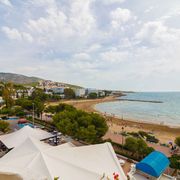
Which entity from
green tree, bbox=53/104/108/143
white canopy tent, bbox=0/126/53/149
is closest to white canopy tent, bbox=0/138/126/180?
white canopy tent, bbox=0/126/53/149

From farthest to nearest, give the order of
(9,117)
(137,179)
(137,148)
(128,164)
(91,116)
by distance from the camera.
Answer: (9,117), (91,116), (137,148), (128,164), (137,179)

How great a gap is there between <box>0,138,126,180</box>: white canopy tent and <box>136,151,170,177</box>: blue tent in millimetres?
1872

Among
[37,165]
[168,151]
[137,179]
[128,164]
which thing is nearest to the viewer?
[37,165]

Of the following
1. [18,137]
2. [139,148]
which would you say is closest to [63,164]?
[18,137]

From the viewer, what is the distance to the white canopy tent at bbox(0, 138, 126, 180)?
18.7 feet

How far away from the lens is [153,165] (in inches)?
319

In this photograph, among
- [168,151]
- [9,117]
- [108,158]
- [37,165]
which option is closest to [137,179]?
[108,158]

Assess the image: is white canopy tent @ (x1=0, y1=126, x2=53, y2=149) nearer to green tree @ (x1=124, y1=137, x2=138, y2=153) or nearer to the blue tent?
green tree @ (x1=124, y1=137, x2=138, y2=153)

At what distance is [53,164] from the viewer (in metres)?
6.23

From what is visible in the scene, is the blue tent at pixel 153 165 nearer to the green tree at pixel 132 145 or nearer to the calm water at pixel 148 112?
the green tree at pixel 132 145

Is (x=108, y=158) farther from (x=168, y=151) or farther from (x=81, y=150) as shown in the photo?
(x=168, y=151)

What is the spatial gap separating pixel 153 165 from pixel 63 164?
445 cm

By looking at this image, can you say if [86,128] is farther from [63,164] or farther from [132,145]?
[63,164]

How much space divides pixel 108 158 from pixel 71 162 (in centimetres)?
178
